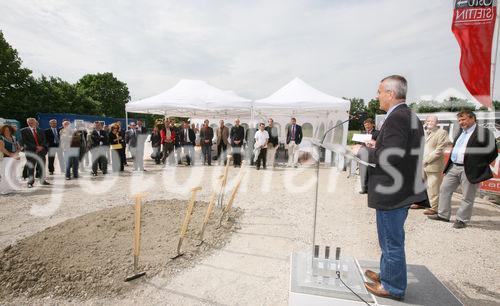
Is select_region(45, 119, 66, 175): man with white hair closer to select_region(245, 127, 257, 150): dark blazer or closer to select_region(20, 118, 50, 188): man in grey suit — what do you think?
select_region(20, 118, 50, 188): man in grey suit

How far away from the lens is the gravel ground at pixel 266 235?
2.96 m

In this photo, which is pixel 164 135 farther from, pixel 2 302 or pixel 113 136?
pixel 2 302

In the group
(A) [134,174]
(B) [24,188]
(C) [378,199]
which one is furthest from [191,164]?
(C) [378,199]

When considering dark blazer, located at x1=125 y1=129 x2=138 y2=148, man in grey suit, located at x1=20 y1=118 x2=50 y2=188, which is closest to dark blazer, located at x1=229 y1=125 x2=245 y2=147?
dark blazer, located at x1=125 y1=129 x2=138 y2=148

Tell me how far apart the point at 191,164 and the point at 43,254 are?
845 centimetres

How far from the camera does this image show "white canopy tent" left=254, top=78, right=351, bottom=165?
11086 millimetres

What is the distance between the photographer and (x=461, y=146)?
475 cm

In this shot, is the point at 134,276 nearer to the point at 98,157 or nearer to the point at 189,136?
the point at 98,157

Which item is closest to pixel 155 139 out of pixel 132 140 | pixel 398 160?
pixel 132 140

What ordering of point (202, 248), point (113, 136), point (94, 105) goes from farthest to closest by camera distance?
point (94, 105) → point (113, 136) → point (202, 248)

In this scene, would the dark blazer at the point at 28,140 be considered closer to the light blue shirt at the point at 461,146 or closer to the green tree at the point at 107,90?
the light blue shirt at the point at 461,146

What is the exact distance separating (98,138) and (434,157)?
9.67m

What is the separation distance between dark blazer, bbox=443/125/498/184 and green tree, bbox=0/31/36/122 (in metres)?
32.5

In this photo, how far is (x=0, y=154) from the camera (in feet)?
22.5
